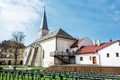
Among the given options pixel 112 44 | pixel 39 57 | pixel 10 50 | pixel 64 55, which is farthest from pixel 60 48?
pixel 10 50

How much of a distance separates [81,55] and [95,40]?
449 cm

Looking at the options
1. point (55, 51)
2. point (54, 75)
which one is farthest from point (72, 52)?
point (54, 75)

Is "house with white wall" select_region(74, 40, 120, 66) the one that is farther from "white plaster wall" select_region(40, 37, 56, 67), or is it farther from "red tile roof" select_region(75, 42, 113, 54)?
"white plaster wall" select_region(40, 37, 56, 67)

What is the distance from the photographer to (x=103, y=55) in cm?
3050

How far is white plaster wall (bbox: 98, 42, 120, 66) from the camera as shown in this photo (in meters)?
28.6

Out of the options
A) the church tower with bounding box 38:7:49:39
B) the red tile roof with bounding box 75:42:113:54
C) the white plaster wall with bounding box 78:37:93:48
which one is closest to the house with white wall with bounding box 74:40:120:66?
the red tile roof with bounding box 75:42:113:54

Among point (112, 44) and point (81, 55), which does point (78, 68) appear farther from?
point (81, 55)

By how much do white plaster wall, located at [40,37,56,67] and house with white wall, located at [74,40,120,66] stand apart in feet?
23.4

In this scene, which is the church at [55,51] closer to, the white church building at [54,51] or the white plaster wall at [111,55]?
the white church building at [54,51]

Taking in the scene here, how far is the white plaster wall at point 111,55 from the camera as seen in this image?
94.0 feet

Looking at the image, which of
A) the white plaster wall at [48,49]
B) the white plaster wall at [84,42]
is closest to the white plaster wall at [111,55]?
the white plaster wall at [84,42]

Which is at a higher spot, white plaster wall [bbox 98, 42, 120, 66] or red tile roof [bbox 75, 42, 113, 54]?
red tile roof [bbox 75, 42, 113, 54]

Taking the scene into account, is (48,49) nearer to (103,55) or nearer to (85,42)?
(85,42)

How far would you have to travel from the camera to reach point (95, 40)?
3603 cm
